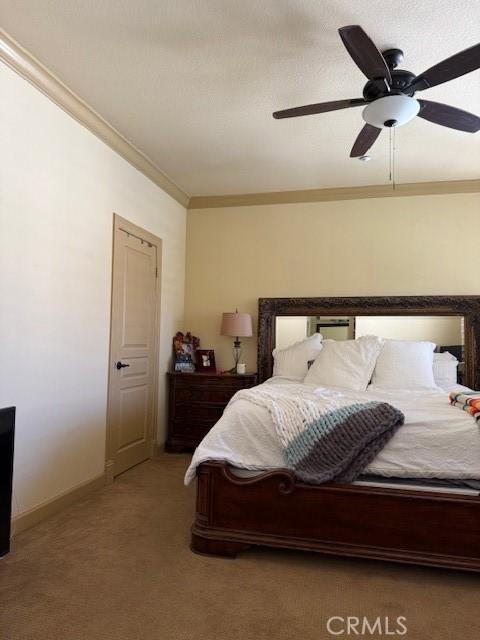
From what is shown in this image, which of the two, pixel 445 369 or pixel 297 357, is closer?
pixel 445 369

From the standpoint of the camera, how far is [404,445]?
2.26 meters

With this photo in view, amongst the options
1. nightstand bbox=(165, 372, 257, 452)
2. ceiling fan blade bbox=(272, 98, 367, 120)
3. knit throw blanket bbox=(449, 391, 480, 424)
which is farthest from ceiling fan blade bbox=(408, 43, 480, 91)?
nightstand bbox=(165, 372, 257, 452)

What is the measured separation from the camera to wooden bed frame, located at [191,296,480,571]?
213cm

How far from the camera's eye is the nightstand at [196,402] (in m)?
4.44

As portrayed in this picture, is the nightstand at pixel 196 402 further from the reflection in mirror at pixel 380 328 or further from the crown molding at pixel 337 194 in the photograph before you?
the crown molding at pixel 337 194

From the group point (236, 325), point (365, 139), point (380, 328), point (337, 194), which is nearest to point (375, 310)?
point (380, 328)

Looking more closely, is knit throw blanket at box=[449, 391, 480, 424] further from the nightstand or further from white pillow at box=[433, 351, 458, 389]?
the nightstand

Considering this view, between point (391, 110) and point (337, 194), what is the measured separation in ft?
7.83

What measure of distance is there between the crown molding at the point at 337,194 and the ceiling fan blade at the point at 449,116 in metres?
1.90

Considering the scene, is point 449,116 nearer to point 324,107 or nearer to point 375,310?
point 324,107

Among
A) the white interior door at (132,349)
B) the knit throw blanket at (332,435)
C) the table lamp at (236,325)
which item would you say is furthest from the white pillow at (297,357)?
the knit throw blanket at (332,435)

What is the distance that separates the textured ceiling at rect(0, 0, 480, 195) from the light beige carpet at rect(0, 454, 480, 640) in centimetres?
277

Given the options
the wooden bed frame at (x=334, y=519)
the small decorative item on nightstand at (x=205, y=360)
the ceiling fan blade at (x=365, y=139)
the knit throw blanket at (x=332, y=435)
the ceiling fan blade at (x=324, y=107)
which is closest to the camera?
the wooden bed frame at (x=334, y=519)
